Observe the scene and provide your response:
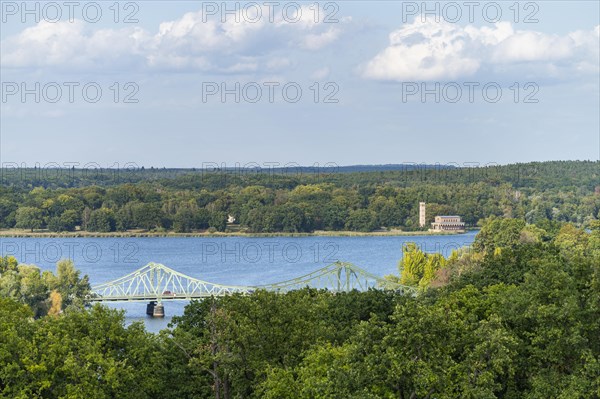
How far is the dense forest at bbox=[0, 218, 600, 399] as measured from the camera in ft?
68.4

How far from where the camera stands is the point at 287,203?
461ft

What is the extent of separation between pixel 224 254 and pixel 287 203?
27.5 metres

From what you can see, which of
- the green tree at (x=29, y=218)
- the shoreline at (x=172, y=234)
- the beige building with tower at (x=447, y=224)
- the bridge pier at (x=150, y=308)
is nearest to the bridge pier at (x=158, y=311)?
the bridge pier at (x=150, y=308)

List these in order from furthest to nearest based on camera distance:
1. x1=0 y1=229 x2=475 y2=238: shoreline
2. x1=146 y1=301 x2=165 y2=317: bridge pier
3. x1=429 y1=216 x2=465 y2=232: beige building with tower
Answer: x1=429 y1=216 x2=465 y2=232: beige building with tower < x1=0 y1=229 x2=475 y2=238: shoreline < x1=146 y1=301 x2=165 y2=317: bridge pier

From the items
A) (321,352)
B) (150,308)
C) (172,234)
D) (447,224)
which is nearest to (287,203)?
(172,234)

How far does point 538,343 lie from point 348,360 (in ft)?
12.8

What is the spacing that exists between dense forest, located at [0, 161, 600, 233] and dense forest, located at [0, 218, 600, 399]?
4324 inches

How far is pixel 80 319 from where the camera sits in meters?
25.0

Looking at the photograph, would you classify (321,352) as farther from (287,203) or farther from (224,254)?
(287,203)

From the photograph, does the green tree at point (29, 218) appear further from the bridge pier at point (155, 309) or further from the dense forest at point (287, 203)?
the bridge pier at point (155, 309)

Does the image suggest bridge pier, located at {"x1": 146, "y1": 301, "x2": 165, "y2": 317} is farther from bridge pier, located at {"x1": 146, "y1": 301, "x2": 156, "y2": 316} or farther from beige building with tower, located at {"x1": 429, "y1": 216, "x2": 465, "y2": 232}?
beige building with tower, located at {"x1": 429, "y1": 216, "x2": 465, "y2": 232}

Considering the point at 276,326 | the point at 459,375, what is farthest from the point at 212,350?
the point at 459,375

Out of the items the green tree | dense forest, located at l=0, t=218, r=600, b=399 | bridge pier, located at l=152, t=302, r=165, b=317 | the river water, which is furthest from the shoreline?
dense forest, located at l=0, t=218, r=600, b=399

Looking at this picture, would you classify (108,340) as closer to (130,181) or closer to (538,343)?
(538,343)
